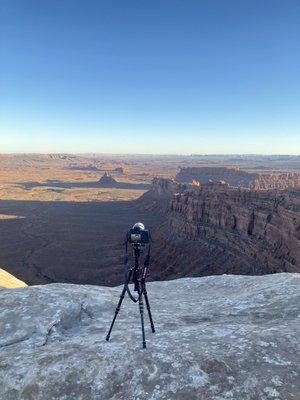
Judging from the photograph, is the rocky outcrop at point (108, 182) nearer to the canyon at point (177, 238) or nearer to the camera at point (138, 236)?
the canyon at point (177, 238)

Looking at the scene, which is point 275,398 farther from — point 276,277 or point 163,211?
point 163,211

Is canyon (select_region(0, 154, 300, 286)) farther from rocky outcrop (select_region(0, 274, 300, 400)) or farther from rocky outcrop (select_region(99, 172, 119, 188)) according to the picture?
rocky outcrop (select_region(99, 172, 119, 188))

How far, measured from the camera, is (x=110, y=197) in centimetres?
13462

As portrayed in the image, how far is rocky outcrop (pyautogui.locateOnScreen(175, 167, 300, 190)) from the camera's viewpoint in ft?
405

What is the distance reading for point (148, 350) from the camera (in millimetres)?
7227

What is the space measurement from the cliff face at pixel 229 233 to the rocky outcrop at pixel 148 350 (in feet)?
96.1

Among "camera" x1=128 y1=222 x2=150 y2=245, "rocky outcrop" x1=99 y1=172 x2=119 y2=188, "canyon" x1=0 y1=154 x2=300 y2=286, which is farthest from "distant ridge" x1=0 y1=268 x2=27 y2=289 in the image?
"rocky outcrop" x1=99 y1=172 x2=119 y2=188

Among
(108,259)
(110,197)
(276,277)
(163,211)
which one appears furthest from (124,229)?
(276,277)

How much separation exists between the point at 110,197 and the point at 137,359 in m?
128

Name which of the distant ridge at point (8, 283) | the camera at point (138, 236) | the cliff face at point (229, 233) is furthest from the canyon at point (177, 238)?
the camera at point (138, 236)

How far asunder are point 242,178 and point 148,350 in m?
134

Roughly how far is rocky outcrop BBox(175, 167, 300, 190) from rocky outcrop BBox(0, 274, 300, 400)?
330 ft

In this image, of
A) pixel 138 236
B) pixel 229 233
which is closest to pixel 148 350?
pixel 138 236

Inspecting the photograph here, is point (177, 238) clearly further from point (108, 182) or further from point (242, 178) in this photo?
Result: point (108, 182)
